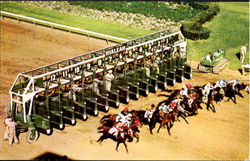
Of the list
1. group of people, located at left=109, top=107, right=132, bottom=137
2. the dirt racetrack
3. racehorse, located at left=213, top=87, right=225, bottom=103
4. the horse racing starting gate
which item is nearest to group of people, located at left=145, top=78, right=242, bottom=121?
racehorse, located at left=213, top=87, right=225, bottom=103

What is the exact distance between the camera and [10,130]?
43.2ft

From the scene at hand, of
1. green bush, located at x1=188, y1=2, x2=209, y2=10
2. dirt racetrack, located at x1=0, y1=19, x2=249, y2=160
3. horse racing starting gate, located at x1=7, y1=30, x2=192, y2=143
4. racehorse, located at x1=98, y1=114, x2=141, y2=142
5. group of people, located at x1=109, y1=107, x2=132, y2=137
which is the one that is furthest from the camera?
green bush, located at x1=188, y1=2, x2=209, y2=10

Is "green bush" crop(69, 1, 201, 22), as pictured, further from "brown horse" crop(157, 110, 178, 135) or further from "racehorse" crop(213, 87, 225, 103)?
"brown horse" crop(157, 110, 178, 135)

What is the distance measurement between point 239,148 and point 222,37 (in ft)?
42.5

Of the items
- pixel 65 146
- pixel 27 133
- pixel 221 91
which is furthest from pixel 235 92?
pixel 27 133

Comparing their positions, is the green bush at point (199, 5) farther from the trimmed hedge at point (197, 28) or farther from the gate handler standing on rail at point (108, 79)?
the gate handler standing on rail at point (108, 79)

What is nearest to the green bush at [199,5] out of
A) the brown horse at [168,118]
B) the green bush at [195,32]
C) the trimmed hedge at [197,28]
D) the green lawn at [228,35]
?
the green lawn at [228,35]

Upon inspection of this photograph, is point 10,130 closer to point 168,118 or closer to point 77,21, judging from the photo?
point 168,118

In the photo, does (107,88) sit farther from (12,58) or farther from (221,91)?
(12,58)

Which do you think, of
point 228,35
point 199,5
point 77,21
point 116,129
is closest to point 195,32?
point 228,35

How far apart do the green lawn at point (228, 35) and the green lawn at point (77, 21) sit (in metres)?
4.19

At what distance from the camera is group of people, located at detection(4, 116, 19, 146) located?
43.2 ft

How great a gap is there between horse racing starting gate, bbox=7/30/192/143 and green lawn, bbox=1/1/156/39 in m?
6.52

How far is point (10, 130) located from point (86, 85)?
3.59 m
